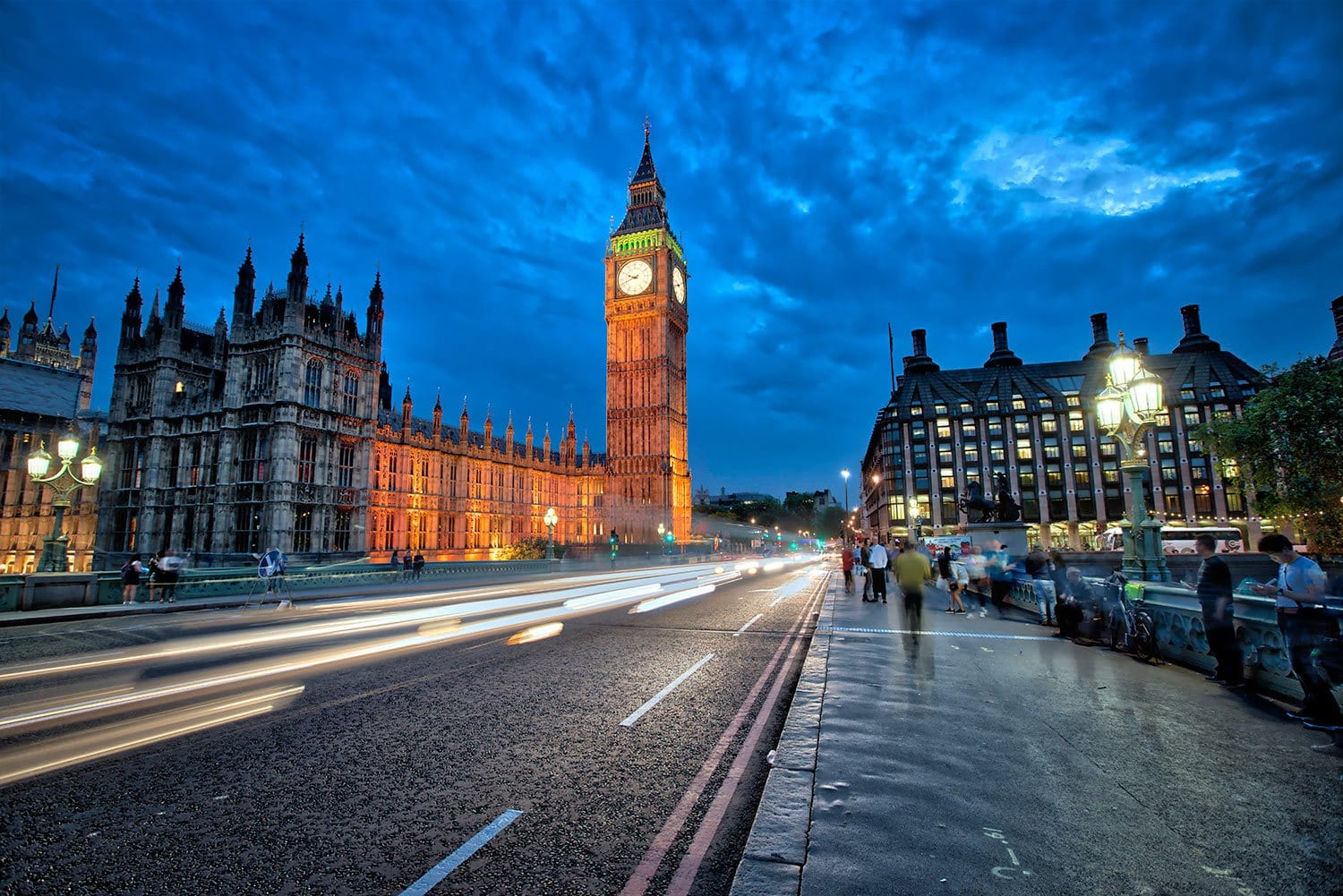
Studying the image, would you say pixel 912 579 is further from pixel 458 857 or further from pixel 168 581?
pixel 168 581

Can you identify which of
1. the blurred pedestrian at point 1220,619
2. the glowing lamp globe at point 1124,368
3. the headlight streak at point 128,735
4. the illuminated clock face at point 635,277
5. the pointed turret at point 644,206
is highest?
the pointed turret at point 644,206

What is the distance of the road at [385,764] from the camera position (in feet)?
11.1

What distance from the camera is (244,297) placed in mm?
43156

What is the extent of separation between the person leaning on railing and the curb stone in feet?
15.7

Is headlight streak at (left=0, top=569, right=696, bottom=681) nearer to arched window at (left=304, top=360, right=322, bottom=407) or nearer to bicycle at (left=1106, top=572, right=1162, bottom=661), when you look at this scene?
bicycle at (left=1106, top=572, right=1162, bottom=661)

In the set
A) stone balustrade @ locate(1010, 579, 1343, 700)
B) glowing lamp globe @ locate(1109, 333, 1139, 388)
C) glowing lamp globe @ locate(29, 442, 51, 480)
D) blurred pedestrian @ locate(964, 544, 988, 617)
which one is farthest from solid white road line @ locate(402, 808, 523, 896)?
glowing lamp globe @ locate(29, 442, 51, 480)

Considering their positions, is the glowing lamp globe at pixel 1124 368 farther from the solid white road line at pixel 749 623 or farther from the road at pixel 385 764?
the solid white road line at pixel 749 623

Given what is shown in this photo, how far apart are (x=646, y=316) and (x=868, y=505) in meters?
60.8

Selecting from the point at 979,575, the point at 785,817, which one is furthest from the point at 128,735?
the point at 979,575

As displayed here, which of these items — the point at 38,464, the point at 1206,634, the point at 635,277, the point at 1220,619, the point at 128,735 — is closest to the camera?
the point at 128,735

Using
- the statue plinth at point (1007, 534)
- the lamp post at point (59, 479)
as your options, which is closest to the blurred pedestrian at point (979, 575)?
the statue plinth at point (1007, 534)

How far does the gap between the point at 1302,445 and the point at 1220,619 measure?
33.7 meters

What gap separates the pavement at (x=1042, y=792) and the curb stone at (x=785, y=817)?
0.01 m

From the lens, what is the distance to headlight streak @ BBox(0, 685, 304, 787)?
195 inches
